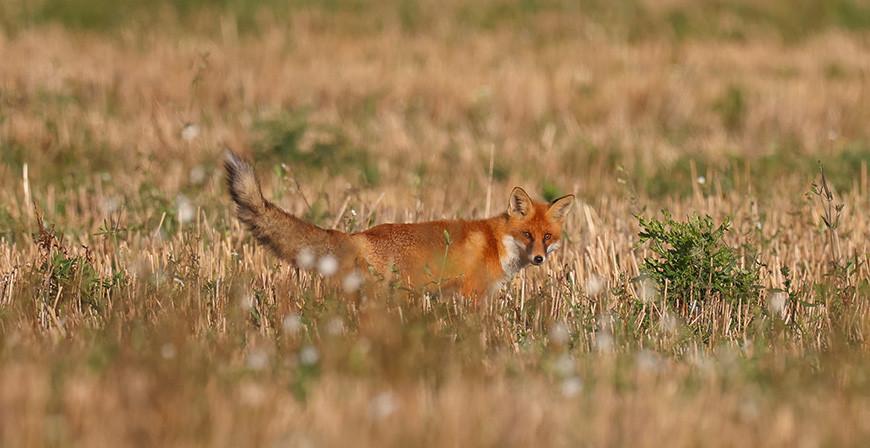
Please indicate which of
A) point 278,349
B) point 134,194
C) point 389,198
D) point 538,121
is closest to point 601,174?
point 538,121

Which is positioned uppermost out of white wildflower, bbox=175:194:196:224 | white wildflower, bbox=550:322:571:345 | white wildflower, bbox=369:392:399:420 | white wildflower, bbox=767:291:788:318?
white wildflower, bbox=175:194:196:224

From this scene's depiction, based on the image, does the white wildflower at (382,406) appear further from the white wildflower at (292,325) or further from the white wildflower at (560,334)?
the white wildflower at (560,334)

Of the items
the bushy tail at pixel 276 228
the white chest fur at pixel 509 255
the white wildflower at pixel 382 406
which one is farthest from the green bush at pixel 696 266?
the white wildflower at pixel 382 406

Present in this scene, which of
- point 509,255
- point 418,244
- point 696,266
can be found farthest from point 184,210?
point 696,266

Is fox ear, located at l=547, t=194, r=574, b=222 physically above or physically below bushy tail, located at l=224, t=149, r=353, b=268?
above

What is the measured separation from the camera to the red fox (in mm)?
5859

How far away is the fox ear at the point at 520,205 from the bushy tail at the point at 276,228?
1118 mm

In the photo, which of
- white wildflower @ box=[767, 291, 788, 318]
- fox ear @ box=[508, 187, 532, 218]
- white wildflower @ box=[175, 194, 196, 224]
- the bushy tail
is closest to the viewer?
the bushy tail

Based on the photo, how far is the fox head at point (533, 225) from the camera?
21.5ft

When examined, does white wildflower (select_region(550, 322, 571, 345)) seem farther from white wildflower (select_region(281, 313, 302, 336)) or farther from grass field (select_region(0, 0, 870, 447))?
white wildflower (select_region(281, 313, 302, 336))

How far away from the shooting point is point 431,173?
11.0m

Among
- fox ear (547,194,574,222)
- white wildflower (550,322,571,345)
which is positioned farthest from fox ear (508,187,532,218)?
white wildflower (550,322,571,345)

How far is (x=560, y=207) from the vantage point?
693 cm

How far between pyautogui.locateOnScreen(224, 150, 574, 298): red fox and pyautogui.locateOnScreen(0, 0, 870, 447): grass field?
17 cm
